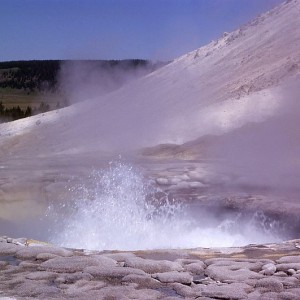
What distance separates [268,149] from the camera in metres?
10.5

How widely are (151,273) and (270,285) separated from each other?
31.9 inches

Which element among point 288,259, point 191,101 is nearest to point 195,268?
point 288,259

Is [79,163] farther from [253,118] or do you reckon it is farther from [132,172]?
[253,118]

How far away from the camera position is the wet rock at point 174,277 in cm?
393

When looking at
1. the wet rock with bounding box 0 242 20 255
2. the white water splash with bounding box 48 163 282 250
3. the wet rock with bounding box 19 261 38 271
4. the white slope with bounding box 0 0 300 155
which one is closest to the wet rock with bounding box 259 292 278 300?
the wet rock with bounding box 19 261 38 271

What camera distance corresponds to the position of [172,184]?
8320mm

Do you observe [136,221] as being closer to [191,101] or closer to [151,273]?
[151,273]

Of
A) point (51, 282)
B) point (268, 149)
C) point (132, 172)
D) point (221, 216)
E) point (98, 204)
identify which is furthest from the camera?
point (268, 149)

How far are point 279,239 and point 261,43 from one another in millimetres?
10557

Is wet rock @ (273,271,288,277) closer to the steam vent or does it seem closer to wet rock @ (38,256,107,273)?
the steam vent

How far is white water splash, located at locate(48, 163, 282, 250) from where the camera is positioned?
6113 millimetres

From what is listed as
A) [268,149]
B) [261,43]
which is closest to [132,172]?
[268,149]

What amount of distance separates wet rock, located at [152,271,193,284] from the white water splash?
6.11 feet

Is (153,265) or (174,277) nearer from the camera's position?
(174,277)
